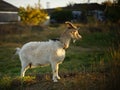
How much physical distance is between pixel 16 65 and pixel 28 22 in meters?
22.6

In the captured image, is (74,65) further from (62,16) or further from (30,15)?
(62,16)

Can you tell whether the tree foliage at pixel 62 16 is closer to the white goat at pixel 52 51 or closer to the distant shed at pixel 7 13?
the distant shed at pixel 7 13

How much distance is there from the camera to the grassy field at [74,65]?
25.1 ft

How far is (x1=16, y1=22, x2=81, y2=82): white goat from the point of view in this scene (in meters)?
9.28

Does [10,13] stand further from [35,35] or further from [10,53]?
A: [10,53]

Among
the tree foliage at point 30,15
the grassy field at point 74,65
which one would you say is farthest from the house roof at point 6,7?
the grassy field at point 74,65

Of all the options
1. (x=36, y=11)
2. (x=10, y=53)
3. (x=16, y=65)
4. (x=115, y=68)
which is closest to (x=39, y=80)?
(x=115, y=68)

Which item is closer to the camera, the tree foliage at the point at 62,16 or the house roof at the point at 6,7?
the house roof at the point at 6,7

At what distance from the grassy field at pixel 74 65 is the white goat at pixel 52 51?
509mm

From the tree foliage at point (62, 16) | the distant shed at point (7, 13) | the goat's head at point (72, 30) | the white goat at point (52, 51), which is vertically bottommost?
the tree foliage at point (62, 16)

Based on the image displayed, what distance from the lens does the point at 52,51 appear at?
30.6 ft

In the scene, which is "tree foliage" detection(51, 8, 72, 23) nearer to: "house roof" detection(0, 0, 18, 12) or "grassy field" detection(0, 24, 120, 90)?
"house roof" detection(0, 0, 18, 12)

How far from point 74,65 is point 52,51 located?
6.37 meters

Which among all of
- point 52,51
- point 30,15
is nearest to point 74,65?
point 52,51
